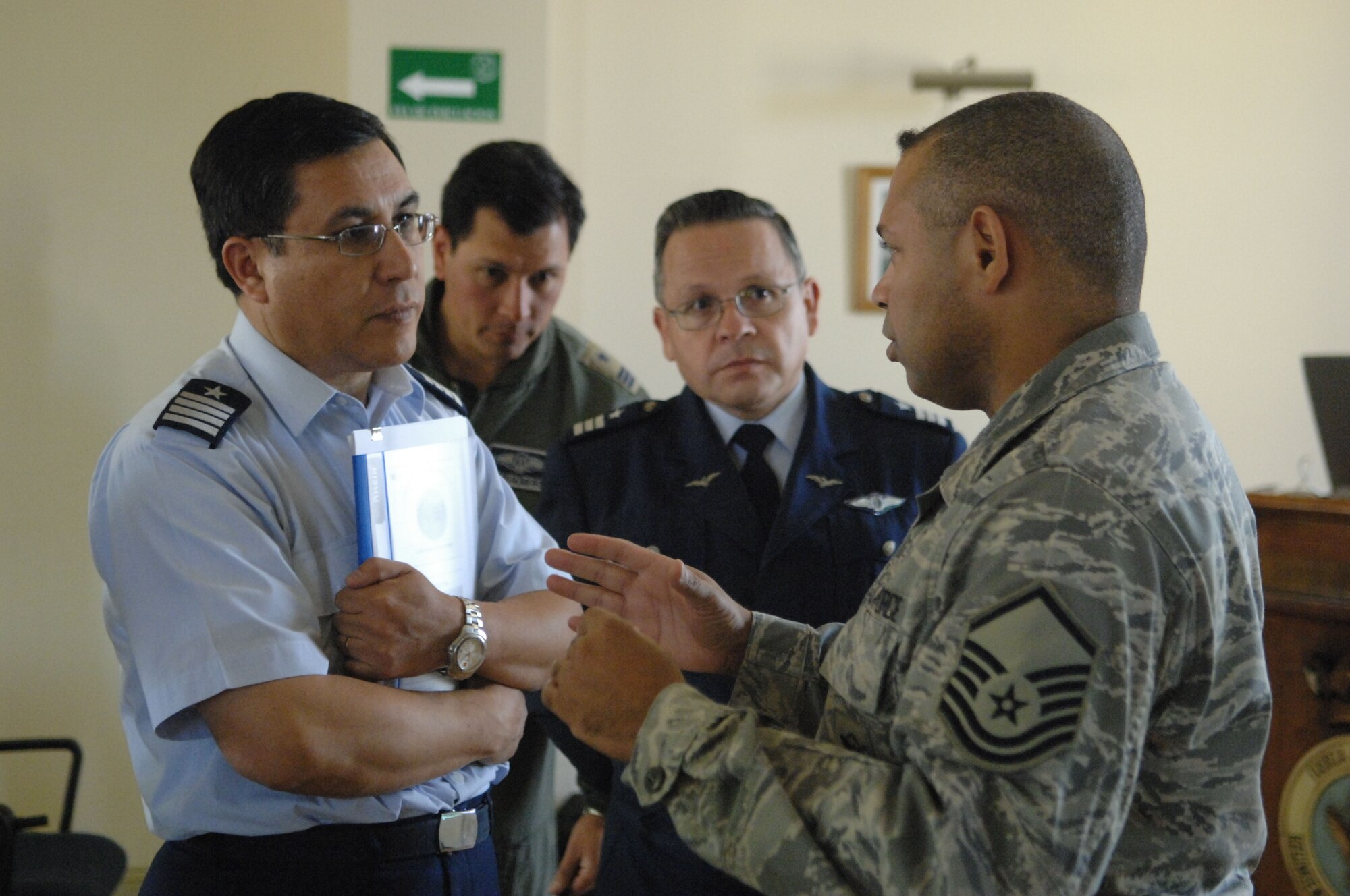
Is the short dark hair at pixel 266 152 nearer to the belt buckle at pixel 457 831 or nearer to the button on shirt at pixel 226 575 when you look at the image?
the button on shirt at pixel 226 575

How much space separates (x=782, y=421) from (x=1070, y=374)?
3.27 feet

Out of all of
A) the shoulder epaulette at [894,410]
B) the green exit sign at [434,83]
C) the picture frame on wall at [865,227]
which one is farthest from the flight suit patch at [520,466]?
the picture frame on wall at [865,227]

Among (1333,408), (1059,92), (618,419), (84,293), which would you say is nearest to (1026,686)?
(618,419)

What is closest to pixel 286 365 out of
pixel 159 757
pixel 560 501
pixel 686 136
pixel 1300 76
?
pixel 159 757

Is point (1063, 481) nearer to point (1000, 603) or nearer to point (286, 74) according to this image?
point (1000, 603)

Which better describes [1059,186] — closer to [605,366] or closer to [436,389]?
[436,389]

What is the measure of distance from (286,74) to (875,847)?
328 centimetres

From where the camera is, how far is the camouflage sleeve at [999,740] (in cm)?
94

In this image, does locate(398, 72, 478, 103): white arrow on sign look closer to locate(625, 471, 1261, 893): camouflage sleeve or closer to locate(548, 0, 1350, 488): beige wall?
locate(548, 0, 1350, 488): beige wall

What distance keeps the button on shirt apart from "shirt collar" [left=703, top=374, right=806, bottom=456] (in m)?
0.77

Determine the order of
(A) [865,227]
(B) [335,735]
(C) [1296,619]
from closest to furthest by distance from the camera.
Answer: (B) [335,735] → (C) [1296,619] → (A) [865,227]

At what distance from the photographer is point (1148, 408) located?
42.2 inches

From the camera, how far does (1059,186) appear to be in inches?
45.2

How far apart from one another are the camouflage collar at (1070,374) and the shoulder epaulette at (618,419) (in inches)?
42.2
